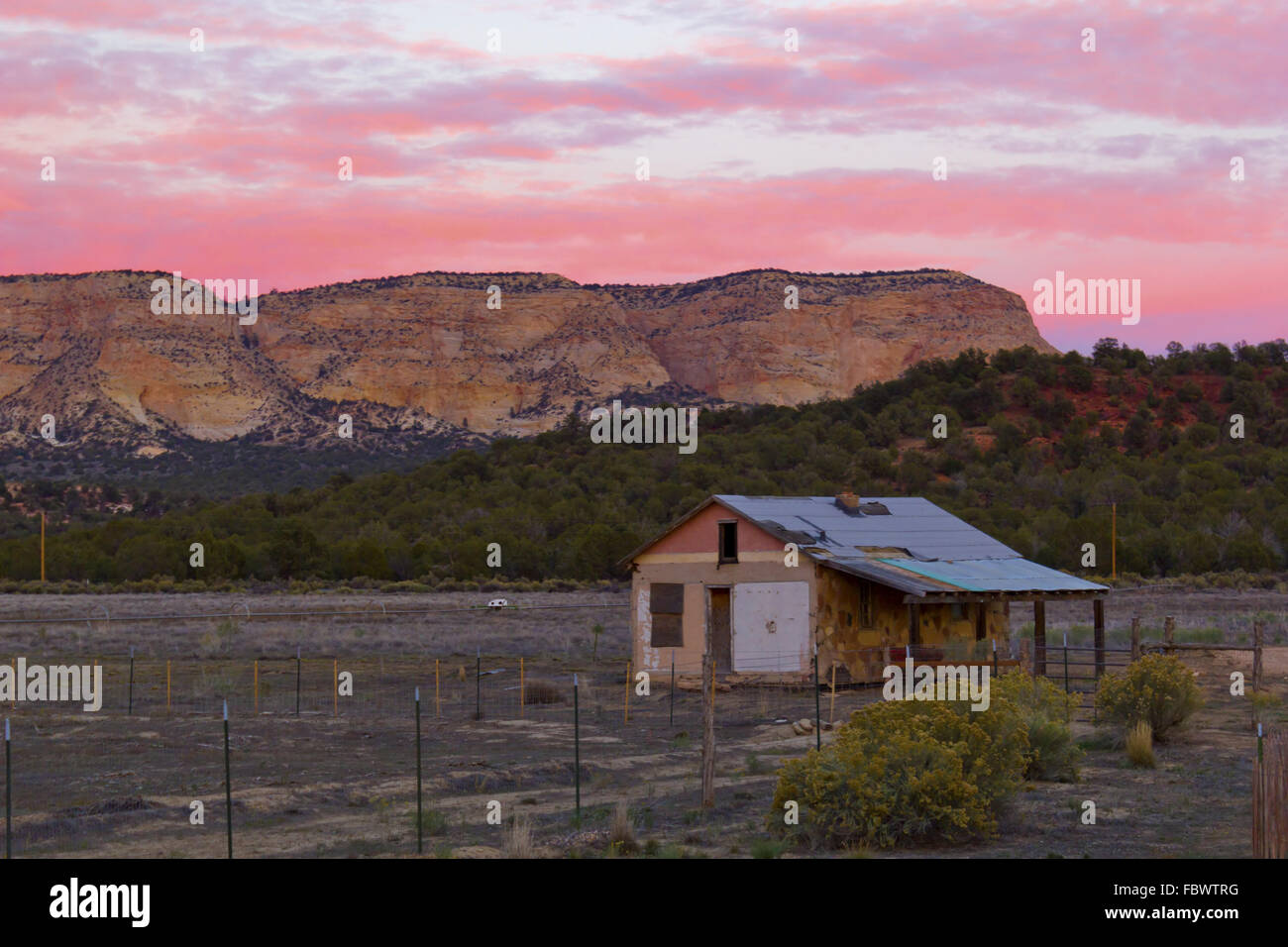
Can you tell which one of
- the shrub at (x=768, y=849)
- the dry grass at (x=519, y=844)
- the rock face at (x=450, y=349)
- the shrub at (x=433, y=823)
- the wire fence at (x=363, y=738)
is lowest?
the wire fence at (x=363, y=738)

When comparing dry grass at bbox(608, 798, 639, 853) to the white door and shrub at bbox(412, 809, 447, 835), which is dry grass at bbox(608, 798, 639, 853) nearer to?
shrub at bbox(412, 809, 447, 835)

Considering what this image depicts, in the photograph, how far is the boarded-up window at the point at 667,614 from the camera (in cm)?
2817

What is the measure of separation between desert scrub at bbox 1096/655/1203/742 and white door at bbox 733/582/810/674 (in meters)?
7.94

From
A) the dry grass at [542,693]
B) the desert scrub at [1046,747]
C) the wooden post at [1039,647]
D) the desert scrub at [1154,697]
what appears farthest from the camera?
the dry grass at [542,693]

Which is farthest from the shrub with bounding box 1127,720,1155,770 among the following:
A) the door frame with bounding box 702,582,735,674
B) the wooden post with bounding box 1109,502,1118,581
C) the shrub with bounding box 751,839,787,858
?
the wooden post with bounding box 1109,502,1118,581

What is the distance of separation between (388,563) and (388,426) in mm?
72579

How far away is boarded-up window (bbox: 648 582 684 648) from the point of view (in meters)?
28.2

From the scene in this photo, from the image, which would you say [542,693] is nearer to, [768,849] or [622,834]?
[622,834]

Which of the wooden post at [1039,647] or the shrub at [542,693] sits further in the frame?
the shrub at [542,693]

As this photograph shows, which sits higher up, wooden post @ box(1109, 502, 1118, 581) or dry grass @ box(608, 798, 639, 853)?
wooden post @ box(1109, 502, 1118, 581)

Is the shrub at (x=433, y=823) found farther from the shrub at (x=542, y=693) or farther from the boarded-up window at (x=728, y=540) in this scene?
the boarded-up window at (x=728, y=540)

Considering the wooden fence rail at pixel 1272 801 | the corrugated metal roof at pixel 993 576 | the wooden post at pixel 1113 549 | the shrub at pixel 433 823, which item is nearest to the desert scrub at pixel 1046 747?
the wooden fence rail at pixel 1272 801

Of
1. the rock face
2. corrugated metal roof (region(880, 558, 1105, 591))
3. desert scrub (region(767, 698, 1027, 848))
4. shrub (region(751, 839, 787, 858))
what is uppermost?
the rock face

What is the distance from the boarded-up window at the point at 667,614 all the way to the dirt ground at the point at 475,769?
1130 mm
